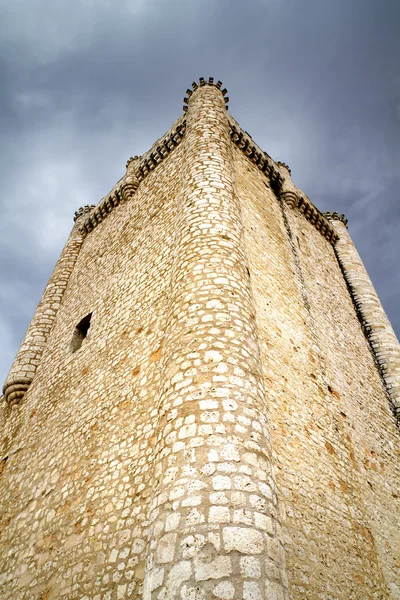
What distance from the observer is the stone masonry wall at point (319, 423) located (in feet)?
13.7

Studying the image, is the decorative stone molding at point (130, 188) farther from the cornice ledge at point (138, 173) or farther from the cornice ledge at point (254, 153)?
the cornice ledge at point (254, 153)

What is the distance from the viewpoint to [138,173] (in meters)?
10.4

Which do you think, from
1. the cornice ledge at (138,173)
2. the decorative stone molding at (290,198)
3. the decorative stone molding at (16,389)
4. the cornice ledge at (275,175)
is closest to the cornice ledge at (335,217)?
the cornice ledge at (275,175)

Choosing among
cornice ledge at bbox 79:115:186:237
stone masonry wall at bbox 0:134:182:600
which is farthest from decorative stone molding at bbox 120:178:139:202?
stone masonry wall at bbox 0:134:182:600

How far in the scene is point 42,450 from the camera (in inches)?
239

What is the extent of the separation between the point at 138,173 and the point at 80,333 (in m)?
4.74

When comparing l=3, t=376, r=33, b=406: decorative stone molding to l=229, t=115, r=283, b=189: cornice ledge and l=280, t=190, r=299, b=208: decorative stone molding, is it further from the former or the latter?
l=280, t=190, r=299, b=208: decorative stone molding

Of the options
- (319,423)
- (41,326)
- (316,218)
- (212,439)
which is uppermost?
(316,218)

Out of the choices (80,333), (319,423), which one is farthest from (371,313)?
(80,333)

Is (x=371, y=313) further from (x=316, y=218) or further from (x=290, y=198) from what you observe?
(x=290, y=198)

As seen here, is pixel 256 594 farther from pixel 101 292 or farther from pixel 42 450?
pixel 101 292

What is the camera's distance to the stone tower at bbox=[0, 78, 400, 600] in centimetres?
315

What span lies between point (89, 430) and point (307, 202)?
8928 mm

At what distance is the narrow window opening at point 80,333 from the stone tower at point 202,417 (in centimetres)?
4
